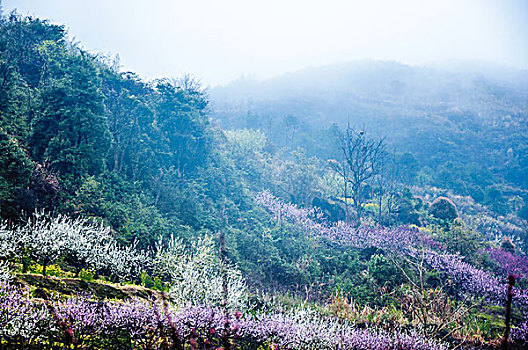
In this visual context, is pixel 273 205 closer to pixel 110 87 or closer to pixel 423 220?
pixel 423 220

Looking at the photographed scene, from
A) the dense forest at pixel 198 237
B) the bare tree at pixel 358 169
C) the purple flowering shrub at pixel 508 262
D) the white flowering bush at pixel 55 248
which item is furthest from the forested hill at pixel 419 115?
the white flowering bush at pixel 55 248

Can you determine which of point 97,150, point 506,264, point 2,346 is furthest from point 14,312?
point 506,264

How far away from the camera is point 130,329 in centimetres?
501

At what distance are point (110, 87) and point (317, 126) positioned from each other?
1257 inches

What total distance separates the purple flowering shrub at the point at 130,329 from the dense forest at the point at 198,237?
34 mm

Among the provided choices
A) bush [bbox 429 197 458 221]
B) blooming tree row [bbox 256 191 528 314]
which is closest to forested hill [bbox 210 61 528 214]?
bush [bbox 429 197 458 221]

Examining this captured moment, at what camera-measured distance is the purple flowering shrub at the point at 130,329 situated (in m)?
4.33

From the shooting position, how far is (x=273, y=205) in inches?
800

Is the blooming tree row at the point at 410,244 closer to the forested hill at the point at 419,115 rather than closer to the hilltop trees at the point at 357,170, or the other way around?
the hilltop trees at the point at 357,170

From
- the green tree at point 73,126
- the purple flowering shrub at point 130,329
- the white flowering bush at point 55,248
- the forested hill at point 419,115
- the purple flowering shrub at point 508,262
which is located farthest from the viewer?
the forested hill at point 419,115

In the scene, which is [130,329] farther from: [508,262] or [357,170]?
[508,262]

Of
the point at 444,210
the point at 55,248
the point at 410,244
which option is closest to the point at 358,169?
the point at 444,210

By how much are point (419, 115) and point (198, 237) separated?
45.5 metres

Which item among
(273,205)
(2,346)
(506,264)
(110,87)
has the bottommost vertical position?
(506,264)
